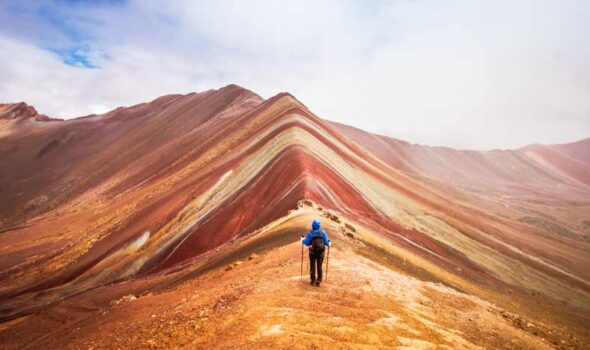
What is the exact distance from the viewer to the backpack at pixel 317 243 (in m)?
9.00

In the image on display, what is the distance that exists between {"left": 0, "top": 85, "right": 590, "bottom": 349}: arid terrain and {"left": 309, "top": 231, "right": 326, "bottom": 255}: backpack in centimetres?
91

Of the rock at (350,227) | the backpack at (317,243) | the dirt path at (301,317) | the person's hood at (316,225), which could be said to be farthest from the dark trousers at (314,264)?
the rock at (350,227)

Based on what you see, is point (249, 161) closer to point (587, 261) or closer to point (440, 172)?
point (587, 261)

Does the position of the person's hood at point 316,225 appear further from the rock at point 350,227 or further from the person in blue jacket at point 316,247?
the rock at point 350,227

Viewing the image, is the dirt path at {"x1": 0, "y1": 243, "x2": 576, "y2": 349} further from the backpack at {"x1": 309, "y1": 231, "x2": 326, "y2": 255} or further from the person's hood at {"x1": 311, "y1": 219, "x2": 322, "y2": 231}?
the person's hood at {"x1": 311, "y1": 219, "x2": 322, "y2": 231}

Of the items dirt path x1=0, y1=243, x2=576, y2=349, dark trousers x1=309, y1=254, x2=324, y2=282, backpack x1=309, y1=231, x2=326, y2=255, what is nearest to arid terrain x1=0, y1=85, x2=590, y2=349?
dirt path x1=0, y1=243, x2=576, y2=349

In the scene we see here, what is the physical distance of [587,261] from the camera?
36.8 m

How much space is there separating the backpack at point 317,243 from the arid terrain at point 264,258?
3.00 ft

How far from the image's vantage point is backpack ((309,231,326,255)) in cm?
900

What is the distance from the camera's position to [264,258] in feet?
41.2

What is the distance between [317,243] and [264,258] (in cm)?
401

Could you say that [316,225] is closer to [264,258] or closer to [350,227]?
[264,258]

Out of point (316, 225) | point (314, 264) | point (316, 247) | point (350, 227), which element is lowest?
point (350, 227)

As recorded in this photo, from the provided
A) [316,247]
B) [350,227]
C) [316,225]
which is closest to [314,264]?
[316,247]
